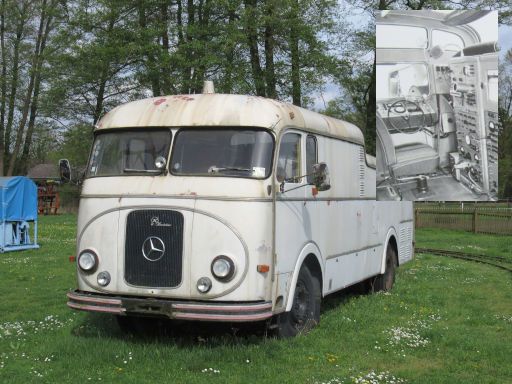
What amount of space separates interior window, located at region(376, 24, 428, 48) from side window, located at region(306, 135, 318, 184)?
3.35 meters

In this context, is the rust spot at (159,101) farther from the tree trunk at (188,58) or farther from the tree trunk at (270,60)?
the tree trunk at (270,60)

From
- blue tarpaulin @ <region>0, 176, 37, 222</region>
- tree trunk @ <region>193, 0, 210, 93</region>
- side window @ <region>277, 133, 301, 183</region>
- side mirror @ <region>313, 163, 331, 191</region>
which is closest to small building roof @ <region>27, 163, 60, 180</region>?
tree trunk @ <region>193, 0, 210, 93</region>

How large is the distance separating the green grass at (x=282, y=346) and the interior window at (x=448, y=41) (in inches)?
160

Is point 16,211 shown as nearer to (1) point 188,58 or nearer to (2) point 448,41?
(1) point 188,58

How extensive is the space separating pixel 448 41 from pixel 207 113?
5072 millimetres

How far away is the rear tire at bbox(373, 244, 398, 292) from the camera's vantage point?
39.0 ft

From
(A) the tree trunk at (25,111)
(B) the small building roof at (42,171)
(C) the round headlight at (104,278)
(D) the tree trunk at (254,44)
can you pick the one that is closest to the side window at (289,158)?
(C) the round headlight at (104,278)

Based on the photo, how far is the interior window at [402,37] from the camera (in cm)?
1084

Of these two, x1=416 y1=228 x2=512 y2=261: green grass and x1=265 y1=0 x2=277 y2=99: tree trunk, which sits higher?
x1=265 y1=0 x2=277 y2=99: tree trunk

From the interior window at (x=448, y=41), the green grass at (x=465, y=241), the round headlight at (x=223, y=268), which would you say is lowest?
the green grass at (x=465, y=241)

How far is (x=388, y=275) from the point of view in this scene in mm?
12219

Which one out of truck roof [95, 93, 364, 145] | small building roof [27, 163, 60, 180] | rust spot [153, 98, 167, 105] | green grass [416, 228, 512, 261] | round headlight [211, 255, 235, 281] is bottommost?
green grass [416, 228, 512, 261]

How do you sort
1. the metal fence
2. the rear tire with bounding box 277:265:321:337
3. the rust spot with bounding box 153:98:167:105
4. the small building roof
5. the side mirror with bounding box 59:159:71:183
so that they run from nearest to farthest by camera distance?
1. the rear tire with bounding box 277:265:321:337
2. the rust spot with bounding box 153:98:167:105
3. the side mirror with bounding box 59:159:71:183
4. the metal fence
5. the small building roof

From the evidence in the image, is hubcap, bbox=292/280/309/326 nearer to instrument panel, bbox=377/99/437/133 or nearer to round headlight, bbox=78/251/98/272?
round headlight, bbox=78/251/98/272
